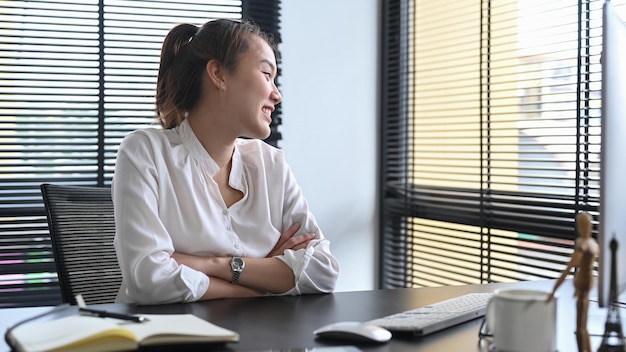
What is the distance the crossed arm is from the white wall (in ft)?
4.89

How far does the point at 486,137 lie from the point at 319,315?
1620mm

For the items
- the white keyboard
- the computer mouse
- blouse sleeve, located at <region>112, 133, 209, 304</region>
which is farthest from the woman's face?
the computer mouse

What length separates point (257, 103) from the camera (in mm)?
2068

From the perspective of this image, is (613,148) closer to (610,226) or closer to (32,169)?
(610,226)

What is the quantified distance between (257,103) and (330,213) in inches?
55.0

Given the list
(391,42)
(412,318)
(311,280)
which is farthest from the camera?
(391,42)

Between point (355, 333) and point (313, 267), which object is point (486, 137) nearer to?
point (313, 267)

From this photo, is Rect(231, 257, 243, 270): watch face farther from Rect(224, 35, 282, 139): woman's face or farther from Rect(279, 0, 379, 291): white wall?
Rect(279, 0, 379, 291): white wall

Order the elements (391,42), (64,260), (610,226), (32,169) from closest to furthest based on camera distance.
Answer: (610,226)
(64,260)
(32,169)
(391,42)

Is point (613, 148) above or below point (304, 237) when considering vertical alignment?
above

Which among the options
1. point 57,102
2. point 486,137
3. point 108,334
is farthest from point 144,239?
point 486,137

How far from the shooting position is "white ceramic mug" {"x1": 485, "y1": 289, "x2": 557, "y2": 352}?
40.4 inches

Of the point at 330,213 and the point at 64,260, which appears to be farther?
the point at 330,213

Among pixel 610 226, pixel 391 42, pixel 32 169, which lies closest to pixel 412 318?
pixel 610 226
